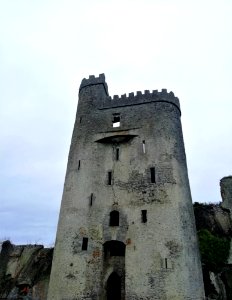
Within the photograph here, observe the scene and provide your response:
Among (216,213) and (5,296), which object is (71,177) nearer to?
(5,296)

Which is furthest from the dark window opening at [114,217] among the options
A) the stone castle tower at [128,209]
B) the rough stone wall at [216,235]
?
the rough stone wall at [216,235]

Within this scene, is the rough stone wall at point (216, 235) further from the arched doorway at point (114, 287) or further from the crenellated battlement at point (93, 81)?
Answer: the crenellated battlement at point (93, 81)

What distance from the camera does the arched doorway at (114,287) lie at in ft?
71.8

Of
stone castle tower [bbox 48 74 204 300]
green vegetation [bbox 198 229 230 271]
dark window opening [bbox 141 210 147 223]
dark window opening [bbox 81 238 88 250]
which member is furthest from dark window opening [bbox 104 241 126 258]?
green vegetation [bbox 198 229 230 271]

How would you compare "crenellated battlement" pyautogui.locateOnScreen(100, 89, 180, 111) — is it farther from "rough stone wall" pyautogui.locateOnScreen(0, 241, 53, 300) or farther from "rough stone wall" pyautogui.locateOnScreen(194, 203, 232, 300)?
"rough stone wall" pyautogui.locateOnScreen(0, 241, 53, 300)

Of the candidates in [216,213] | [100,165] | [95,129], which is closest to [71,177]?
[100,165]

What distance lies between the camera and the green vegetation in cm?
2504

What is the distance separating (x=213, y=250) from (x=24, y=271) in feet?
52.2

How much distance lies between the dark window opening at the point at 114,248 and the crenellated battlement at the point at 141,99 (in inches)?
448

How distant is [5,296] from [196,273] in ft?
53.2

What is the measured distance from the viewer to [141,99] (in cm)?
2767

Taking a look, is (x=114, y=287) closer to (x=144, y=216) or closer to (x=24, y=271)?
(x=144, y=216)

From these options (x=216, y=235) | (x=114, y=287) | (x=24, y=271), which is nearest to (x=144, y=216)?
(x=114, y=287)

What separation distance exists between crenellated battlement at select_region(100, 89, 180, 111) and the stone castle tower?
0.08m
